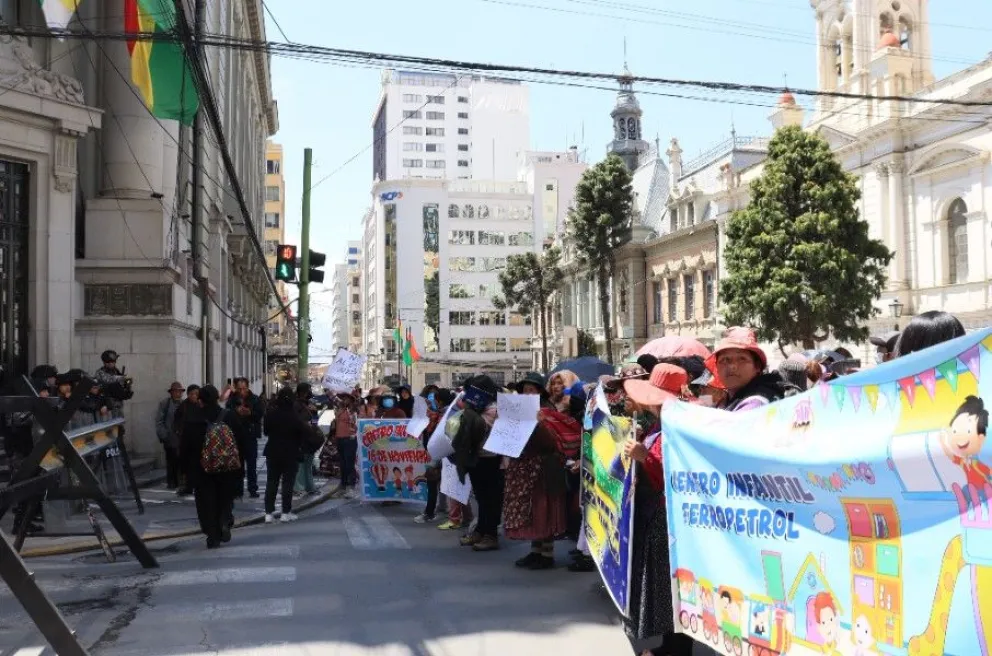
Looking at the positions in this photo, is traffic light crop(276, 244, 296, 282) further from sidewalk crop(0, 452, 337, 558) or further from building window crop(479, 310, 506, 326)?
building window crop(479, 310, 506, 326)

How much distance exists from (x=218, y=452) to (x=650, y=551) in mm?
5541

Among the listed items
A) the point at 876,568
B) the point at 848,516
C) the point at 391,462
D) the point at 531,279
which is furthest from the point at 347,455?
the point at 531,279

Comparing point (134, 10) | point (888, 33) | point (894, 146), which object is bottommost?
point (134, 10)

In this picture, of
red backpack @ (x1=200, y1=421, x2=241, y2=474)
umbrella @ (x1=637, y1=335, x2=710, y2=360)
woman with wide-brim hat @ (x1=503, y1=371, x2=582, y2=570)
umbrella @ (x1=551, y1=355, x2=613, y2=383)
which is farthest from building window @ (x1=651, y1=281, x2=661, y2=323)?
woman with wide-brim hat @ (x1=503, y1=371, x2=582, y2=570)

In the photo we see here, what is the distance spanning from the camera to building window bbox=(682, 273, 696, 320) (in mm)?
52750

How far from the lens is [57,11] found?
41.0ft

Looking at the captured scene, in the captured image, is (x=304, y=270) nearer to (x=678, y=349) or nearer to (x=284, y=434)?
(x=284, y=434)

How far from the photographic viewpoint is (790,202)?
3092 centimetres

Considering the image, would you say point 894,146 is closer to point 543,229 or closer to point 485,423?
point 485,423

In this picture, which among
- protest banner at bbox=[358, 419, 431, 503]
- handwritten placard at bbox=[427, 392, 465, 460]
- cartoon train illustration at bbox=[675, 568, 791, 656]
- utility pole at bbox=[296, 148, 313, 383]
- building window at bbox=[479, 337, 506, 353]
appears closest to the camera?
cartoon train illustration at bbox=[675, 568, 791, 656]

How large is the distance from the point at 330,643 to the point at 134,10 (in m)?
12.3

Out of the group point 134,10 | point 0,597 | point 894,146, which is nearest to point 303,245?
point 134,10

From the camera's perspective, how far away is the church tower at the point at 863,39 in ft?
130

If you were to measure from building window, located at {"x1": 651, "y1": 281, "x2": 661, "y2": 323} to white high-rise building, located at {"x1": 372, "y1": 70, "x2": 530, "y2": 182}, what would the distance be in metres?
81.6
